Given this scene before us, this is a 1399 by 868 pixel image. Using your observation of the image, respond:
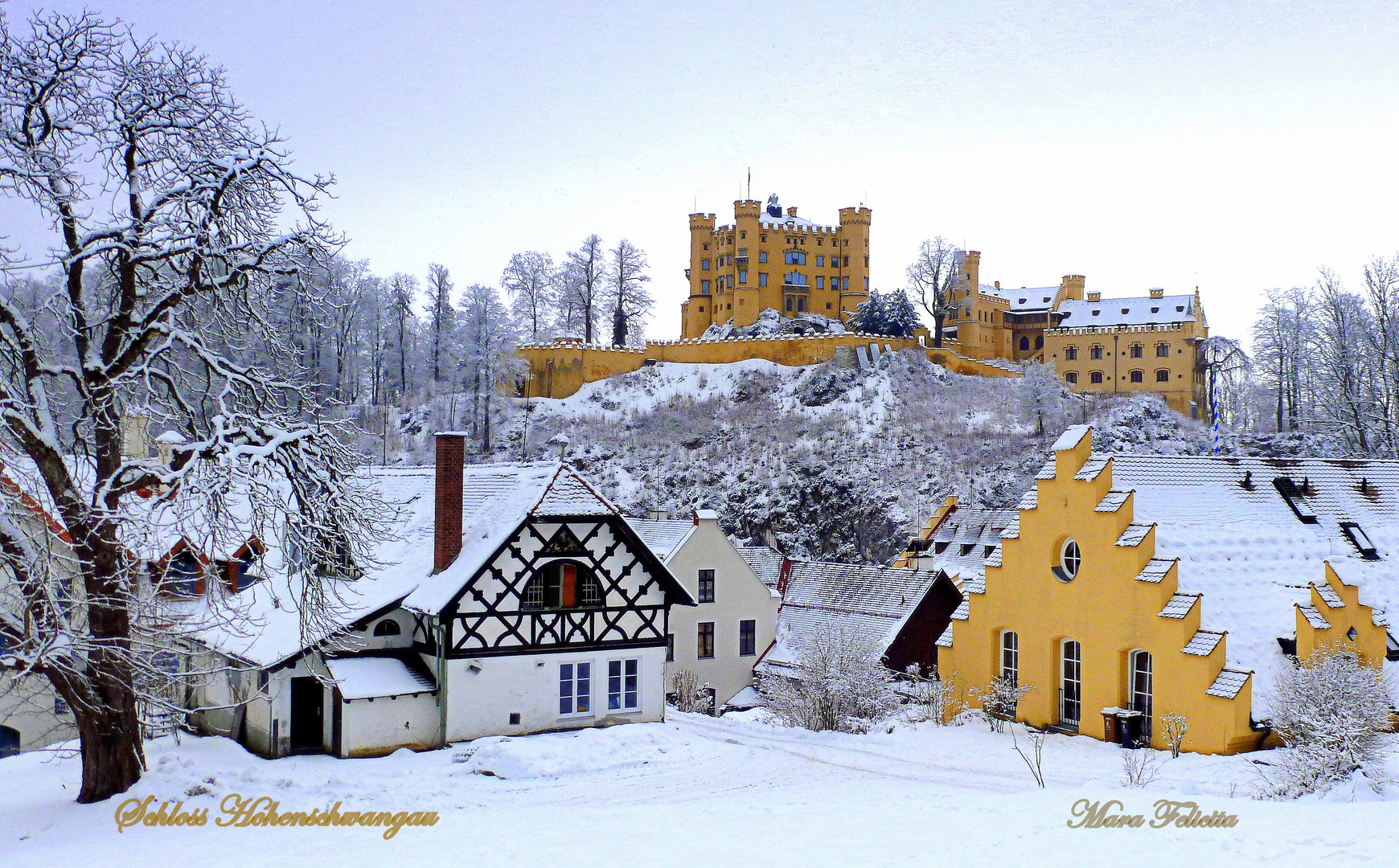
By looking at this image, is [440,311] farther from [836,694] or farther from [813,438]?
[836,694]

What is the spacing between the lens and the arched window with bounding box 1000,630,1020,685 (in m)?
23.1

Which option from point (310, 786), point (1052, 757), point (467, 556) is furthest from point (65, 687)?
point (1052, 757)

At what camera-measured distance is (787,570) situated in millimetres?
40344

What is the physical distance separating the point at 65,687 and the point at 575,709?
10.9m

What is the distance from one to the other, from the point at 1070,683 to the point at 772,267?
74.2m

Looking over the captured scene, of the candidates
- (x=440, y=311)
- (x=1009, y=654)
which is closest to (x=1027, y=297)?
(x=440, y=311)

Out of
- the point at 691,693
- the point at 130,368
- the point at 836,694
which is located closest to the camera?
the point at 130,368

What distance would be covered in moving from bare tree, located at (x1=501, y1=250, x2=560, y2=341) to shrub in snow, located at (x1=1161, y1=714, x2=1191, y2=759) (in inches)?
3040

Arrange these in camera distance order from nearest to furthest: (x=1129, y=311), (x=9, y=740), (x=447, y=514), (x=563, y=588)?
(x=447, y=514) < (x=563, y=588) < (x=9, y=740) < (x=1129, y=311)

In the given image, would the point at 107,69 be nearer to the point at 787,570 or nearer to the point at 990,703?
the point at 990,703

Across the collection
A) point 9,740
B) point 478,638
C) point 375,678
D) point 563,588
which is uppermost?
point 563,588

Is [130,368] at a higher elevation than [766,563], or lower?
higher

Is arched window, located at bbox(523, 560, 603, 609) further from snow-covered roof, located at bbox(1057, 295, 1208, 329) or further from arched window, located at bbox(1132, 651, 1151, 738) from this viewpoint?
snow-covered roof, located at bbox(1057, 295, 1208, 329)

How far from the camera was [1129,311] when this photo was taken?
279 ft
